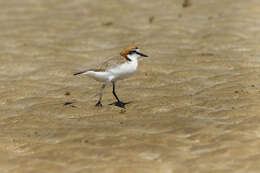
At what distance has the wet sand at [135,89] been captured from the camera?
7703 millimetres

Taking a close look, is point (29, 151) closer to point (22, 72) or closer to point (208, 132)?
point (208, 132)

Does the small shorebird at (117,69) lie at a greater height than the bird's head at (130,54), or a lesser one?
lesser

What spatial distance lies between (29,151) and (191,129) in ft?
8.74

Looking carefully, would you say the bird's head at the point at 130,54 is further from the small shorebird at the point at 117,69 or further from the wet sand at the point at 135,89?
the wet sand at the point at 135,89

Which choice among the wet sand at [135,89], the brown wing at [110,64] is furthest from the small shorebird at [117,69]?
the wet sand at [135,89]

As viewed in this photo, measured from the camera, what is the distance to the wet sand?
7.70 meters

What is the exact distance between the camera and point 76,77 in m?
12.9

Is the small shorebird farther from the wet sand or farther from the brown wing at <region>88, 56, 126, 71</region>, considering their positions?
the wet sand

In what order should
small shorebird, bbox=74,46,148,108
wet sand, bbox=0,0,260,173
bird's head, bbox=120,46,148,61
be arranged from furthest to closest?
bird's head, bbox=120,46,148,61, small shorebird, bbox=74,46,148,108, wet sand, bbox=0,0,260,173

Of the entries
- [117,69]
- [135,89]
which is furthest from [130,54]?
[135,89]

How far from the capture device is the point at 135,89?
458 inches

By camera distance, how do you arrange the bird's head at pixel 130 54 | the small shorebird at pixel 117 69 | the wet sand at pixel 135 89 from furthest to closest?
1. the bird's head at pixel 130 54
2. the small shorebird at pixel 117 69
3. the wet sand at pixel 135 89

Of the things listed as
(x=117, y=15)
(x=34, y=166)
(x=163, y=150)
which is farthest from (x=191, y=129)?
(x=117, y=15)

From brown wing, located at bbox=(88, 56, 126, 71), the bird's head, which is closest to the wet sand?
brown wing, located at bbox=(88, 56, 126, 71)
